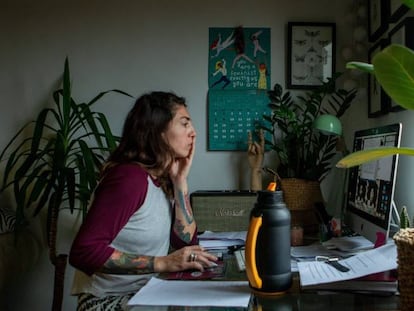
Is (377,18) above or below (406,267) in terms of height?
above

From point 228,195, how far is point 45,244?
Answer: 1190mm

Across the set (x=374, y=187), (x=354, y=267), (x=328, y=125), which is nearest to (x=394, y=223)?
(x=374, y=187)

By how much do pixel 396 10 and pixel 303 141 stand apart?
0.75 meters

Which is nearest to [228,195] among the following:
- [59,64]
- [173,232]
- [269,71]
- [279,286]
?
[173,232]

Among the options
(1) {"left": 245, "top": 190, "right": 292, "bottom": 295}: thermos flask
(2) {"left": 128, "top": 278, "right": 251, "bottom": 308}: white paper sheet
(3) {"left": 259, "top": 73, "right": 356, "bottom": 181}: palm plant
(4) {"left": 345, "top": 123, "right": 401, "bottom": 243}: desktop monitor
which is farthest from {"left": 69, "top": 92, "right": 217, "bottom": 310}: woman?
(3) {"left": 259, "top": 73, "right": 356, "bottom": 181}: palm plant

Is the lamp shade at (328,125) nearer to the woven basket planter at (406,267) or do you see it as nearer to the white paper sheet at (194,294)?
Answer: the white paper sheet at (194,294)

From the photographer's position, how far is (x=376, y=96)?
A: 6.74ft

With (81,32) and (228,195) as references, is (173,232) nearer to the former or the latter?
(228,195)

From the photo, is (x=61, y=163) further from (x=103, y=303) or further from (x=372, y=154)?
(x=372, y=154)

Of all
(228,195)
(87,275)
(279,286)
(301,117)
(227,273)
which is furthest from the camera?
(301,117)

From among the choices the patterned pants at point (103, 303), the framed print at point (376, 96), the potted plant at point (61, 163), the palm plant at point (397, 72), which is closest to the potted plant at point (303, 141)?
the framed print at point (376, 96)

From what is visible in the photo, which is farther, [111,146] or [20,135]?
[20,135]

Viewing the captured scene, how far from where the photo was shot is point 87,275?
1.39m

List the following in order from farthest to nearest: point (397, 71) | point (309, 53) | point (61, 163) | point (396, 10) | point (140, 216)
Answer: point (309, 53) → point (61, 163) → point (396, 10) → point (140, 216) → point (397, 71)
